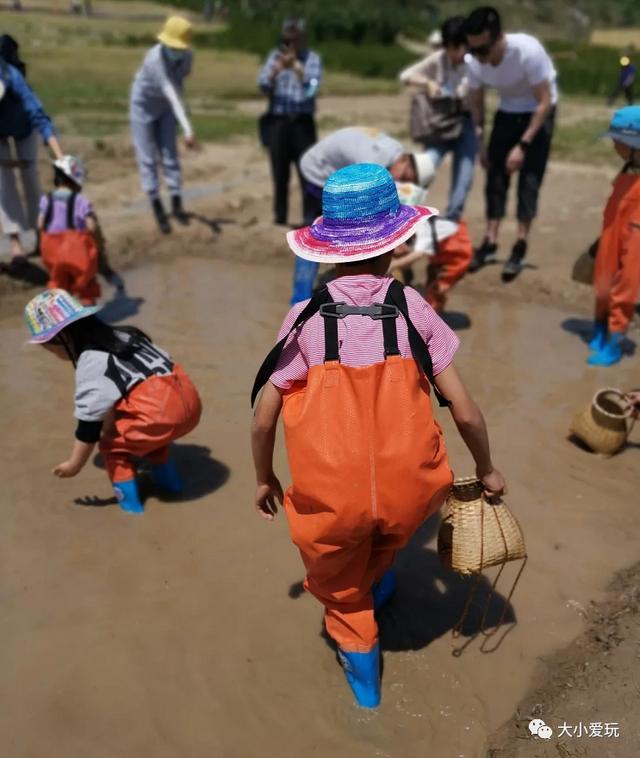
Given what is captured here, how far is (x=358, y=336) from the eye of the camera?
232cm

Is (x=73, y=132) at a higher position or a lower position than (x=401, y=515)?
lower

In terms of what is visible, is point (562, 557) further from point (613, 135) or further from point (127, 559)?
point (613, 135)

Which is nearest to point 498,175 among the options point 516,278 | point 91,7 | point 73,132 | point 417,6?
point 516,278

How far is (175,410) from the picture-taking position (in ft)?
12.1

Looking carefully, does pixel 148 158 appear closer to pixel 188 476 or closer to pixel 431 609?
pixel 188 476

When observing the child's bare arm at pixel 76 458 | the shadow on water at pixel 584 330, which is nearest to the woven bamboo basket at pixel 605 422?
the shadow on water at pixel 584 330

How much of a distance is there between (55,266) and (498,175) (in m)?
3.82

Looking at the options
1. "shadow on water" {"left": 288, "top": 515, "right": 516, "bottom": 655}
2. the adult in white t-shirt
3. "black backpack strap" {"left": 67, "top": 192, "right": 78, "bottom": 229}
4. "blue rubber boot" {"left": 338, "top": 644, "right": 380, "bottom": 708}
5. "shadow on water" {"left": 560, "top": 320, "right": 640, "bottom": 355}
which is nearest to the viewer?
"blue rubber boot" {"left": 338, "top": 644, "right": 380, "bottom": 708}

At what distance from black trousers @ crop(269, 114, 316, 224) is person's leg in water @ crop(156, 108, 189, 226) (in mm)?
991

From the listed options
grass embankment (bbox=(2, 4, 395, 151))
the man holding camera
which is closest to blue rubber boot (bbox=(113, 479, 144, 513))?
the man holding camera

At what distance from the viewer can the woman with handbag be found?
22.6 feet

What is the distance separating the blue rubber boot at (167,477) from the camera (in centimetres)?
404

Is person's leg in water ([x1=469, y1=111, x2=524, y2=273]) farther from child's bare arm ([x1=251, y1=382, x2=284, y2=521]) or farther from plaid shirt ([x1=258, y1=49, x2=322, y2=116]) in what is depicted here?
child's bare arm ([x1=251, y1=382, x2=284, y2=521])

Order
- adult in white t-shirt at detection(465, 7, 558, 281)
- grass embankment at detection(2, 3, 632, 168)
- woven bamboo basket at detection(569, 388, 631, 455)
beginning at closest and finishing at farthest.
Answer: woven bamboo basket at detection(569, 388, 631, 455) → adult in white t-shirt at detection(465, 7, 558, 281) → grass embankment at detection(2, 3, 632, 168)
